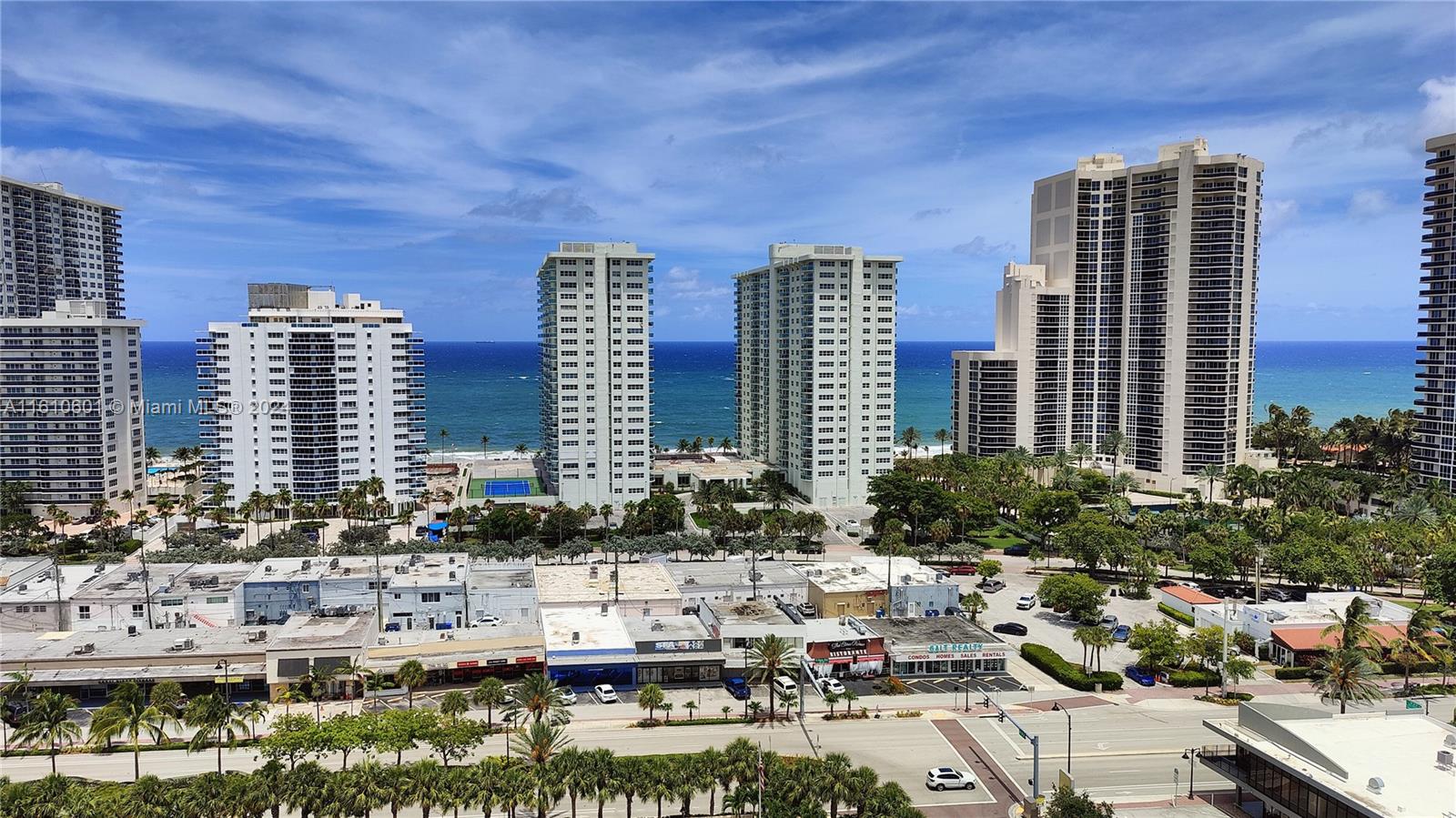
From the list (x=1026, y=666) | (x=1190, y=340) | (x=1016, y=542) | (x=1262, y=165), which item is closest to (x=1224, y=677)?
(x=1026, y=666)

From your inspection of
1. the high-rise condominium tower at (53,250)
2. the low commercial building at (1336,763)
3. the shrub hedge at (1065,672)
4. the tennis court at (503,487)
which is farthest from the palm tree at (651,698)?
the high-rise condominium tower at (53,250)

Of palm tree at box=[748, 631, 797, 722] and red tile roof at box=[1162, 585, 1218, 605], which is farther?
red tile roof at box=[1162, 585, 1218, 605]

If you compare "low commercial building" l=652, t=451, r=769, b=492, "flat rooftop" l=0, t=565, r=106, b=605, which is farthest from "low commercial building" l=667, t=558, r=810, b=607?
"flat rooftop" l=0, t=565, r=106, b=605

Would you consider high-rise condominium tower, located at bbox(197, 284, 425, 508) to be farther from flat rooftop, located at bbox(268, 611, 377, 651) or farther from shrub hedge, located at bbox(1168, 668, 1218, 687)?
shrub hedge, located at bbox(1168, 668, 1218, 687)

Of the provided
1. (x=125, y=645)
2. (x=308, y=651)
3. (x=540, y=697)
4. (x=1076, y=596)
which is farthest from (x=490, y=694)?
(x=1076, y=596)

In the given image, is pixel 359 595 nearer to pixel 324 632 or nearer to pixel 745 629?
pixel 324 632

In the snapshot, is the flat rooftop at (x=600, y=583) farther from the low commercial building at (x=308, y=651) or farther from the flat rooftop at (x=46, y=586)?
the flat rooftop at (x=46, y=586)

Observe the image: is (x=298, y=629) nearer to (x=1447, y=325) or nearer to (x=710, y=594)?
(x=710, y=594)
